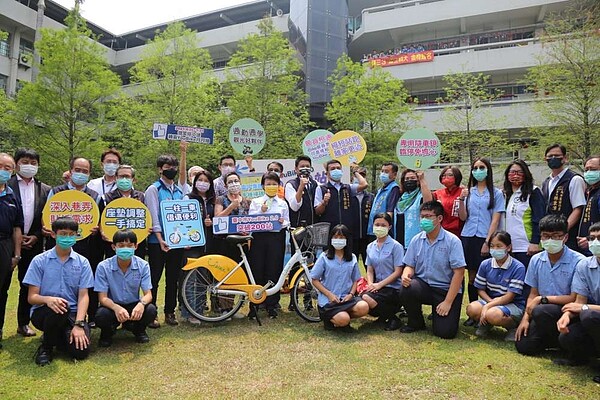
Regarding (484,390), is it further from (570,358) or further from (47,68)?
(47,68)

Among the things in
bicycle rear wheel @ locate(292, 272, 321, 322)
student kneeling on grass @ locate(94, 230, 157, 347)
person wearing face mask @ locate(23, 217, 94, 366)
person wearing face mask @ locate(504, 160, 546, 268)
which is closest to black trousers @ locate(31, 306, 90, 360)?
person wearing face mask @ locate(23, 217, 94, 366)

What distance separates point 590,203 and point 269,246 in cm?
377

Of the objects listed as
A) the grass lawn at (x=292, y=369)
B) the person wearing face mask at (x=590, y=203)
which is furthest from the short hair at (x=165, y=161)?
the person wearing face mask at (x=590, y=203)

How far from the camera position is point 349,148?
6938 mm

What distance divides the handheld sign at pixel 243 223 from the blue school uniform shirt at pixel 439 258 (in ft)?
5.84

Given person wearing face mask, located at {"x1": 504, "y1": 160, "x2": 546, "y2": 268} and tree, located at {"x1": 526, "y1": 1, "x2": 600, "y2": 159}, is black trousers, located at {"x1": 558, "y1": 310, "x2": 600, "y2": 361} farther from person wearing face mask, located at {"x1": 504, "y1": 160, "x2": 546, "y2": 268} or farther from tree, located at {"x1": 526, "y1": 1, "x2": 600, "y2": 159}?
tree, located at {"x1": 526, "y1": 1, "x2": 600, "y2": 159}

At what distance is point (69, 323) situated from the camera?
403 centimetres

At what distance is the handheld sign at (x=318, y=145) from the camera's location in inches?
298

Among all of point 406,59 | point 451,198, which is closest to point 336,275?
point 451,198

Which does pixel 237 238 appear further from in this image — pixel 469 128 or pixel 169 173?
pixel 469 128

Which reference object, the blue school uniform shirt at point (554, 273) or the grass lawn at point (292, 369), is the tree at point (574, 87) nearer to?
the blue school uniform shirt at point (554, 273)

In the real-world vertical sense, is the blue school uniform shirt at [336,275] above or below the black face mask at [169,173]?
below

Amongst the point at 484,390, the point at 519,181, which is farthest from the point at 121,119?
the point at 484,390

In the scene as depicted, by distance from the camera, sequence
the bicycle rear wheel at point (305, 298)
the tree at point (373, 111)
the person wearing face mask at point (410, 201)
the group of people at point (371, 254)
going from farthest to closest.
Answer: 1. the tree at point (373, 111)
2. the person wearing face mask at point (410, 201)
3. the bicycle rear wheel at point (305, 298)
4. the group of people at point (371, 254)
